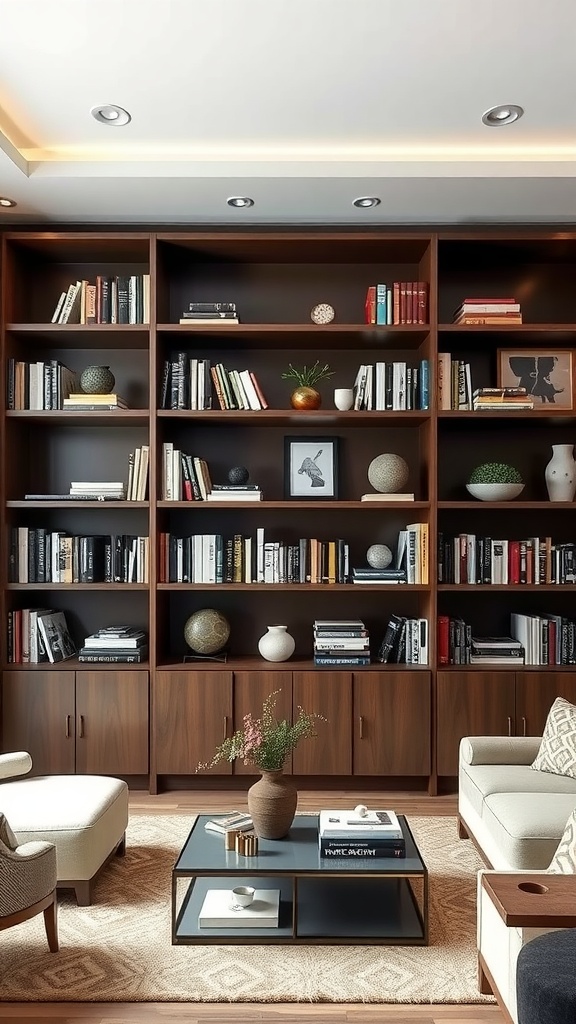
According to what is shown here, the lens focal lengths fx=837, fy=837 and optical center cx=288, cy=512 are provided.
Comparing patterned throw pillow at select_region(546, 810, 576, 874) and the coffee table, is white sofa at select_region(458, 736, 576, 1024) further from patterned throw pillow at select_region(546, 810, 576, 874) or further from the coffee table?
the coffee table

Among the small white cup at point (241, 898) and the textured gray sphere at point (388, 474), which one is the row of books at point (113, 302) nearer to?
the textured gray sphere at point (388, 474)

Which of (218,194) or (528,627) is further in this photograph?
(528,627)

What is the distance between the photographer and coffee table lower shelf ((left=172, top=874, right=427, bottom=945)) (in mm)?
2643

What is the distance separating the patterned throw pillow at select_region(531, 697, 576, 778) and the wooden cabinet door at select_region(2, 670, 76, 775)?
225 centimetres

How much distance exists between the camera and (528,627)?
4.26 m

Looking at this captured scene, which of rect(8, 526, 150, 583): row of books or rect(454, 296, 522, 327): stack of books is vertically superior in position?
rect(454, 296, 522, 327): stack of books

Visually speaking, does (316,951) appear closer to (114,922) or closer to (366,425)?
(114,922)

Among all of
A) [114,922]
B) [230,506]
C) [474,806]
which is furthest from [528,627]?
[114,922]

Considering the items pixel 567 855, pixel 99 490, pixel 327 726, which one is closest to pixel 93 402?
pixel 99 490

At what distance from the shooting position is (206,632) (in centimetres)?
427

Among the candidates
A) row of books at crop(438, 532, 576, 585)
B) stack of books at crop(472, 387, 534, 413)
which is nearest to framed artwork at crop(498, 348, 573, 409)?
stack of books at crop(472, 387, 534, 413)

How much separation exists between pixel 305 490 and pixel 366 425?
0.48 m

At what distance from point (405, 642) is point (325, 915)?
175 cm

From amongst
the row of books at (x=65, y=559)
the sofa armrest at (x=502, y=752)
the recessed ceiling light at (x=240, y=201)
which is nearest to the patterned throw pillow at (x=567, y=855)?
the sofa armrest at (x=502, y=752)
